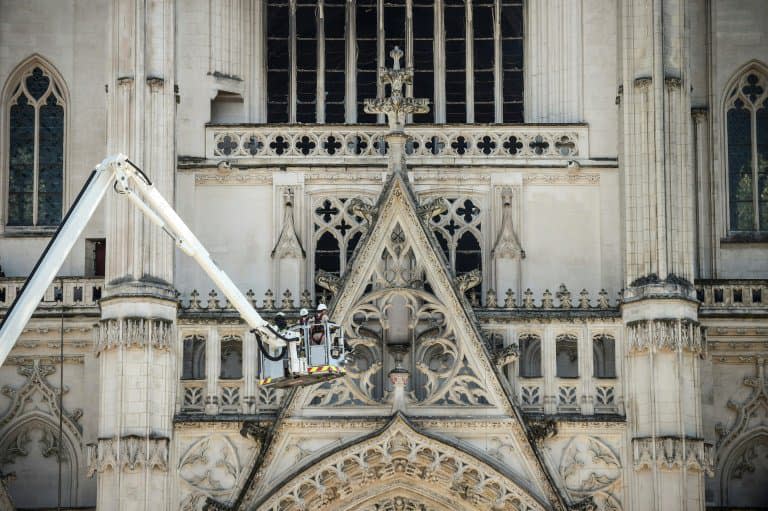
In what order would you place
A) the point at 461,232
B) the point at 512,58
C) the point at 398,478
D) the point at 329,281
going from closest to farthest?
the point at 398,478 → the point at 329,281 → the point at 461,232 → the point at 512,58

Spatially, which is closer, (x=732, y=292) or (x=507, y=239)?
(x=732, y=292)

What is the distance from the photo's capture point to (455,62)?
43.0 metres

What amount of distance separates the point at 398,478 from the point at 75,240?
8522 mm

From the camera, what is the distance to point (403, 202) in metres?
39.8

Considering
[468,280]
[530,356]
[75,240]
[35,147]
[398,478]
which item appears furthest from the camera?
[35,147]

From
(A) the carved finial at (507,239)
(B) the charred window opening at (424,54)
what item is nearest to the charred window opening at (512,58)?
(B) the charred window opening at (424,54)

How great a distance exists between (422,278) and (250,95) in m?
4.34

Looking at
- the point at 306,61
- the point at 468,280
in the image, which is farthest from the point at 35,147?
the point at 468,280

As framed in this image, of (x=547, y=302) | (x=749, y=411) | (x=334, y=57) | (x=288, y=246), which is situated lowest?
(x=749, y=411)

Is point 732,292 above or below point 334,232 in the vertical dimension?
below

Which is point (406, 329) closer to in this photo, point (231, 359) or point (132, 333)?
point (231, 359)

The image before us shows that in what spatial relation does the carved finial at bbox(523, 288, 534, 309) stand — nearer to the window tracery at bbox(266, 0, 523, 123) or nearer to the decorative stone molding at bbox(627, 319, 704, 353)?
the decorative stone molding at bbox(627, 319, 704, 353)

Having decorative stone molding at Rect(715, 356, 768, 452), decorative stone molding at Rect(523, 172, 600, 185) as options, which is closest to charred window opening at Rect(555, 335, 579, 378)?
decorative stone molding at Rect(715, 356, 768, 452)

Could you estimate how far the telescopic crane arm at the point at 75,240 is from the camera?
31062 millimetres
